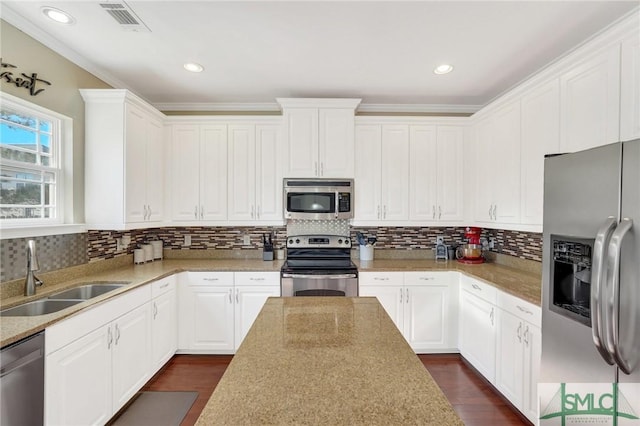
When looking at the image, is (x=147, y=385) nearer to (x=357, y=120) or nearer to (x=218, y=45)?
(x=218, y=45)

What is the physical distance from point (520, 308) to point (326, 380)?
1849mm

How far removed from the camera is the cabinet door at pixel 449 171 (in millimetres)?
3406

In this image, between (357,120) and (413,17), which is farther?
(357,120)

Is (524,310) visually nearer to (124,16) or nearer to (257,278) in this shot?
(257,278)

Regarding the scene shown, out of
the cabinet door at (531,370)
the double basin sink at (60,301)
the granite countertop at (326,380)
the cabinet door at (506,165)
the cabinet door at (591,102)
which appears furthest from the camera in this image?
the cabinet door at (506,165)

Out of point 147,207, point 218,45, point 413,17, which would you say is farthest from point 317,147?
point 147,207

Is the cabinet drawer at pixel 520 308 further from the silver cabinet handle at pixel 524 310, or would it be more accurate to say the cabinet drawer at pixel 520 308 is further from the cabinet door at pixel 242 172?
the cabinet door at pixel 242 172

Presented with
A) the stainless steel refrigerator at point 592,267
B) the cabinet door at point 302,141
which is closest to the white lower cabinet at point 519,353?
the stainless steel refrigerator at point 592,267

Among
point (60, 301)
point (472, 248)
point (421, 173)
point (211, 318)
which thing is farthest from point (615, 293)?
point (60, 301)

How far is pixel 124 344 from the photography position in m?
2.23

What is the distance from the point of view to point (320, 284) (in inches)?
119

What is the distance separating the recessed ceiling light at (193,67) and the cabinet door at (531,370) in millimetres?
3266

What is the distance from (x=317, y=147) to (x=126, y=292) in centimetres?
217

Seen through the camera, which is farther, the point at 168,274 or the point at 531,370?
the point at 168,274
